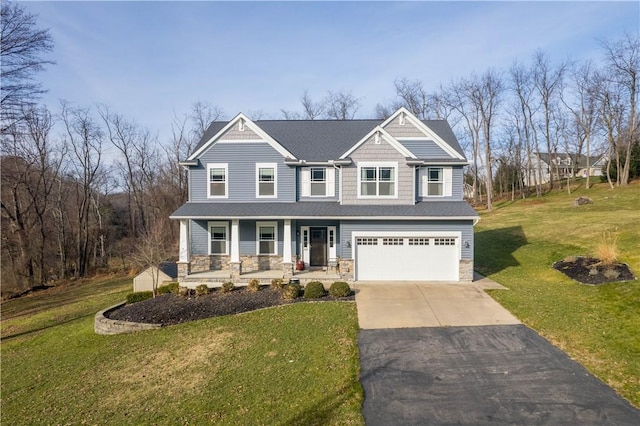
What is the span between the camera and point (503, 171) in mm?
48188

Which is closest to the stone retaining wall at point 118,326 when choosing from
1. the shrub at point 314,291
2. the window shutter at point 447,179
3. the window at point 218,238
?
the shrub at point 314,291

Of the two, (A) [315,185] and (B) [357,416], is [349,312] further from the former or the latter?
(A) [315,185]

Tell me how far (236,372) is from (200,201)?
11129 millimetres

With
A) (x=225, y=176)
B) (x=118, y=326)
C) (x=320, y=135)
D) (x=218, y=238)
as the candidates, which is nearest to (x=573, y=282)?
(x=320, y=135)

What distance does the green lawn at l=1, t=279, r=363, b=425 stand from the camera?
6.71m

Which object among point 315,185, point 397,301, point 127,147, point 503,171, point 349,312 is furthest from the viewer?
point 503,171

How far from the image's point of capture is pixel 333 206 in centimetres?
1653

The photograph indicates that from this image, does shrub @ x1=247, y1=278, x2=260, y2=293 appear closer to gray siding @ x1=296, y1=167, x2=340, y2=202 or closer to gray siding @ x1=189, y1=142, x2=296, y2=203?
gray siding @ x1=189, y1=142, x2=296, y2=203

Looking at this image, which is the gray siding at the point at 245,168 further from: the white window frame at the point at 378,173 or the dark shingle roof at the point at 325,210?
the white window frame at the point at 378,173

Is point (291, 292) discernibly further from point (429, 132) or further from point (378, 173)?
point (429, 132)

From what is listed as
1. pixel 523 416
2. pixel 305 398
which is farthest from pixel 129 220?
pixel 523 416

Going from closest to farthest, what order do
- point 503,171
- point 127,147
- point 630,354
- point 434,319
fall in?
point 630,354, point 434,319, point 127,147, point 503,171

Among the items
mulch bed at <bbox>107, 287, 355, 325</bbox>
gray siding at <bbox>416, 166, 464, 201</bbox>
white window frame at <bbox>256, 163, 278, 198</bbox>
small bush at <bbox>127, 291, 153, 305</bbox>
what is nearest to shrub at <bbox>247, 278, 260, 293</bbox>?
mulch bed at <bbox>107, 287, 355, 325</bbox>

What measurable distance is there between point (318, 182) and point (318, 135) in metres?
3.44
